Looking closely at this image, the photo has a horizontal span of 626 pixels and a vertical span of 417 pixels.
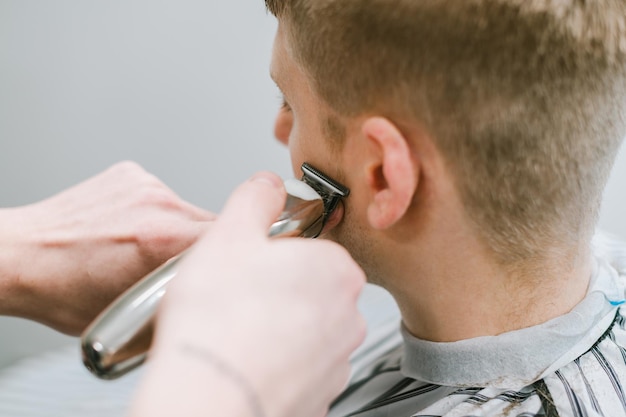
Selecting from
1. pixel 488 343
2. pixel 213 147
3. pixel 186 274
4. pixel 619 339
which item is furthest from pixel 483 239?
pixel 213 147

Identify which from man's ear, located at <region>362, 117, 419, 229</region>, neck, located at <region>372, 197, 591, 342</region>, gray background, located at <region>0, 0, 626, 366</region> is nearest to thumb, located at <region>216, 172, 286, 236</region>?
man's ear, located at <region>362, 117, 419, 229</region>

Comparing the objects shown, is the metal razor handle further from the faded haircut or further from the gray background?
the gray background

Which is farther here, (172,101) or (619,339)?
(172,101)

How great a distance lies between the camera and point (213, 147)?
1.77 meters

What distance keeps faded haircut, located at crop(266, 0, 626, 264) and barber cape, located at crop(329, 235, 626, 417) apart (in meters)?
0.14

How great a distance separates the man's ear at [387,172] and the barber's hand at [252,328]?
192mm

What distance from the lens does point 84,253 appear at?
1011 mm

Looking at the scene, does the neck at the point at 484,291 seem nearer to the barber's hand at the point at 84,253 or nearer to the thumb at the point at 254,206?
the thumb at the point at 254,206

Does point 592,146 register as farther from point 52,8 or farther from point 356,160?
point 52,8

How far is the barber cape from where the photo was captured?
2.85 ft

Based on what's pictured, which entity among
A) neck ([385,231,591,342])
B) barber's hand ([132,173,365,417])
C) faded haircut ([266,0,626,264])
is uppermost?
faded haircut ([266,0,626,264])

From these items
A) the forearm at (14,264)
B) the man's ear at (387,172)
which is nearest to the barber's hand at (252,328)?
the man's ear at (387,172)

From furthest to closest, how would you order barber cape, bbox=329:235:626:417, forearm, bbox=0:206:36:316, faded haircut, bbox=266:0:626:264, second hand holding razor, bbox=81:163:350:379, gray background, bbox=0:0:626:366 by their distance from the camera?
gray background, bbox=0:0:626:366, forearm, bbox=0:206:36:316, barber cape, bbox=329:235:626:417, faded haircut, bbox=266:0:626:264, second hand holding razor, bbox=81:163:350:379

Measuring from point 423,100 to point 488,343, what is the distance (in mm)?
397
